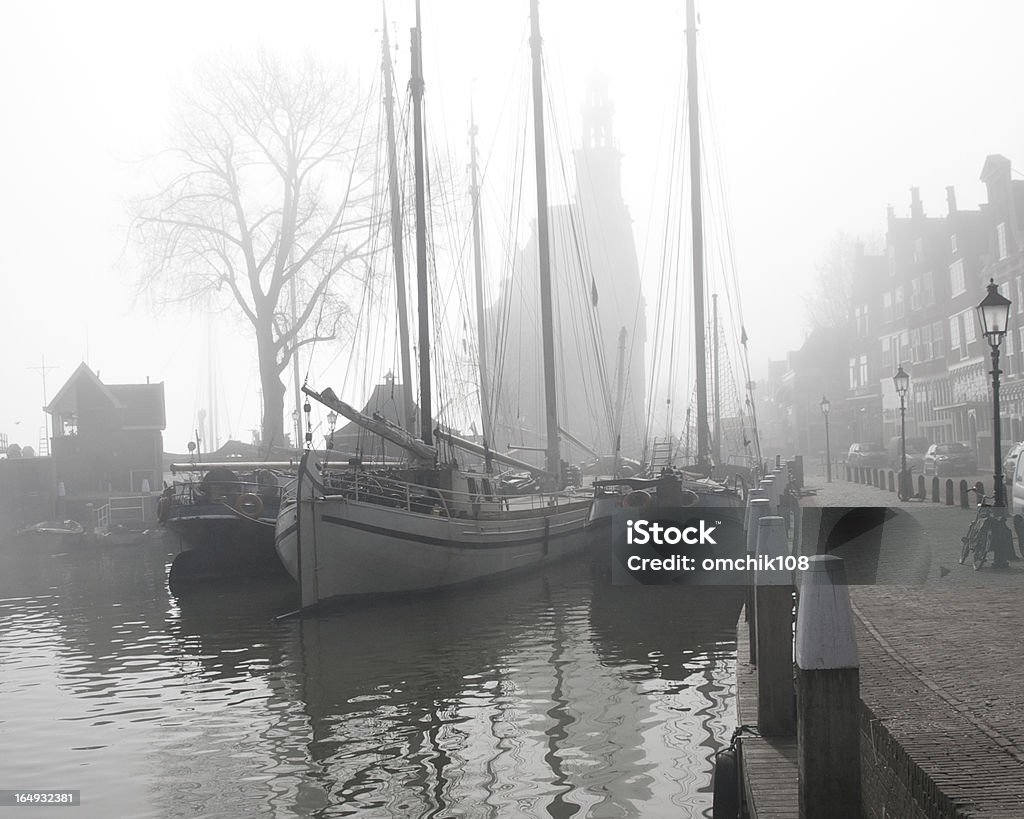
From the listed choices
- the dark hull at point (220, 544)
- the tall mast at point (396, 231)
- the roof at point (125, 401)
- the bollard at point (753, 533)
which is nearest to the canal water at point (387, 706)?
the bollard at point (753, 533)

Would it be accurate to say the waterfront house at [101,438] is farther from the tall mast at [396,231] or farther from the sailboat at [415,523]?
the sailboat at [415,523]

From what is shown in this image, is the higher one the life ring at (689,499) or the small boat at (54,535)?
the life ring at (689,499)

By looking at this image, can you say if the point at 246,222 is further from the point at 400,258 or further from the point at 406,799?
the point at 406,799

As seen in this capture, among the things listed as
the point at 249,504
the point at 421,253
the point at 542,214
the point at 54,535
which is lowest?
the point at 54,535

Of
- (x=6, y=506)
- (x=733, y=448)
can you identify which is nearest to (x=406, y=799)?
(x=6, y=506)

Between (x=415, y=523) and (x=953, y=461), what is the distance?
3070 centimetres

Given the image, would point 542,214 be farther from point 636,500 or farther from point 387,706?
point 387,706

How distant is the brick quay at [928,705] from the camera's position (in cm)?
468

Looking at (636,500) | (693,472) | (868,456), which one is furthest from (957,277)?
(636,500)

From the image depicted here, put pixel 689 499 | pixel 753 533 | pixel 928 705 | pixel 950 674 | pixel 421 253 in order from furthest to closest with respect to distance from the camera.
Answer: pixel 421 253 → pixel 689 499 → pixel 753 533 → pixel 950 674 → pixel 928 705

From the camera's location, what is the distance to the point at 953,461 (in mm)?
43719

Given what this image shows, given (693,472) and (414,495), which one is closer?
(414,495)

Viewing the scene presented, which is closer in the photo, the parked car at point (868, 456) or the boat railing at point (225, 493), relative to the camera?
the boat railing at point (225, 493)

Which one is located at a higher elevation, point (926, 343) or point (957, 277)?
point (957, 277)
